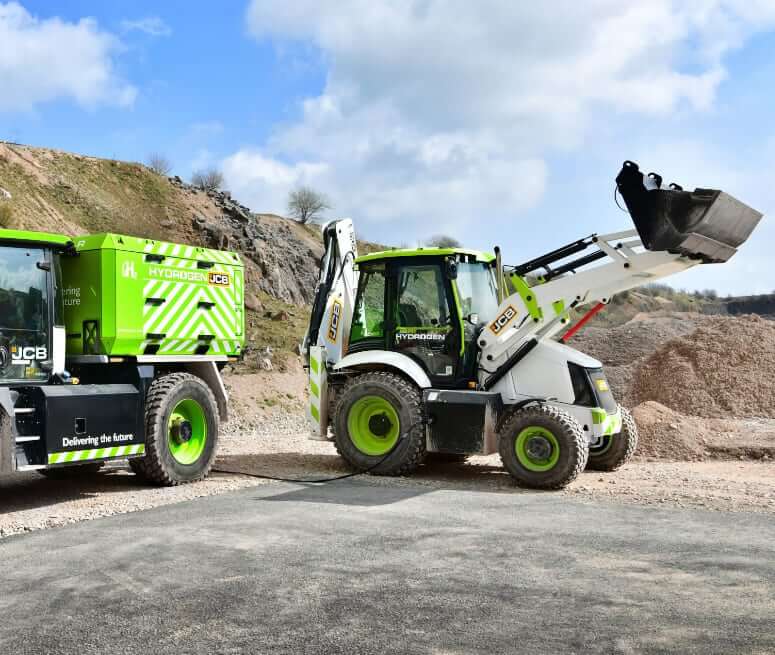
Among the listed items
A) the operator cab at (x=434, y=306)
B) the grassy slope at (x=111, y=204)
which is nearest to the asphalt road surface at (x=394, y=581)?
the operator cab at (x=434, y=306)

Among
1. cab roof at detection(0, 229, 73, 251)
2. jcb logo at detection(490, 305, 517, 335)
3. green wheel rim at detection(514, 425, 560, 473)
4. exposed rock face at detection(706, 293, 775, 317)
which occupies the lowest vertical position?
green wheel rim at detection(514, 425, 560, 473)

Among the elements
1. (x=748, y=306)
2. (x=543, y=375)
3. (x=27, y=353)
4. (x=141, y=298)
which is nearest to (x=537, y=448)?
(x=543, y=375)

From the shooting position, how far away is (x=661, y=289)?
57281mm

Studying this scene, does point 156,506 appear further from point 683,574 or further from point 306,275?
point 306,275

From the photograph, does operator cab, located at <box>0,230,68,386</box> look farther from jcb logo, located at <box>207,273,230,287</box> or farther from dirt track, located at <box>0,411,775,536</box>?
jcb logo, located at <box>207,273,230,287</box>

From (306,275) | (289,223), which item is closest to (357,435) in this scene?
(306,275)

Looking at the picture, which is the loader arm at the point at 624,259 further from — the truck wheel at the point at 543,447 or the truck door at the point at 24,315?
the truck door at the point at 24,315

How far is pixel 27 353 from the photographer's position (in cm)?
884

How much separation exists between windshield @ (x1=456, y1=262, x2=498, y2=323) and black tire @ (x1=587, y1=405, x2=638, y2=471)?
7.48ft

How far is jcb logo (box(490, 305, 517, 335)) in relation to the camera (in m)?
10.5

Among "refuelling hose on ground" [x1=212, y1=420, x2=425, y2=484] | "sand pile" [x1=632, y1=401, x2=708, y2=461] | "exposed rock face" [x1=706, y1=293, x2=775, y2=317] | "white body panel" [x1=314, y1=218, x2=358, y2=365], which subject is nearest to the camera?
"refuelling hose on ground" [x1=212, y1=420, x2=425, y2=484]

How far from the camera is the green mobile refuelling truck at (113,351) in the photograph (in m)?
8.66

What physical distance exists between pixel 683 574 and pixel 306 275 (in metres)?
40.3

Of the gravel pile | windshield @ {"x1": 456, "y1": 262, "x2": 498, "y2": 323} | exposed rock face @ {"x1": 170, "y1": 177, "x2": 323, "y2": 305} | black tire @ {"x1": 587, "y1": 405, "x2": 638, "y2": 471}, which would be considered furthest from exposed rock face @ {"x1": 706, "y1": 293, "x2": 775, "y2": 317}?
windshield @ {"x1": 456, "y1": 262, "x2": 498, "y2": 323}
